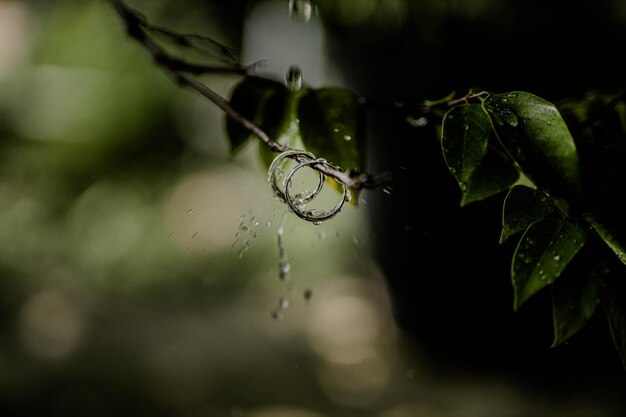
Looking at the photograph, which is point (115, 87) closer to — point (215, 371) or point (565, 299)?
point (215, 371)

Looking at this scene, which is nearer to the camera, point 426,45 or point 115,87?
point 426,45

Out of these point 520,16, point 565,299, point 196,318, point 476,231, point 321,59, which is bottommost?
point 565,299

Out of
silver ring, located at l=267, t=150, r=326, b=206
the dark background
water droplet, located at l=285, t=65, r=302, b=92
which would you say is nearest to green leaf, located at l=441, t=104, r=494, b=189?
silver ring, located at l=267, t=150, r=326, b=206

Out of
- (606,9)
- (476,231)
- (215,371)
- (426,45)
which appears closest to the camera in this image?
(476,231)

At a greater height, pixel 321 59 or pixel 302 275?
pixel 321 59

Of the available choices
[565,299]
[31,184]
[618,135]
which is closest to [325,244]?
[31,184]

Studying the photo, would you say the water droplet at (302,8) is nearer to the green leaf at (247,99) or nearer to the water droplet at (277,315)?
the green leaf at (247,99)

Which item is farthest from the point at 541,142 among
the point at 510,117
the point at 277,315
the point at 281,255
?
the point at 277,315
